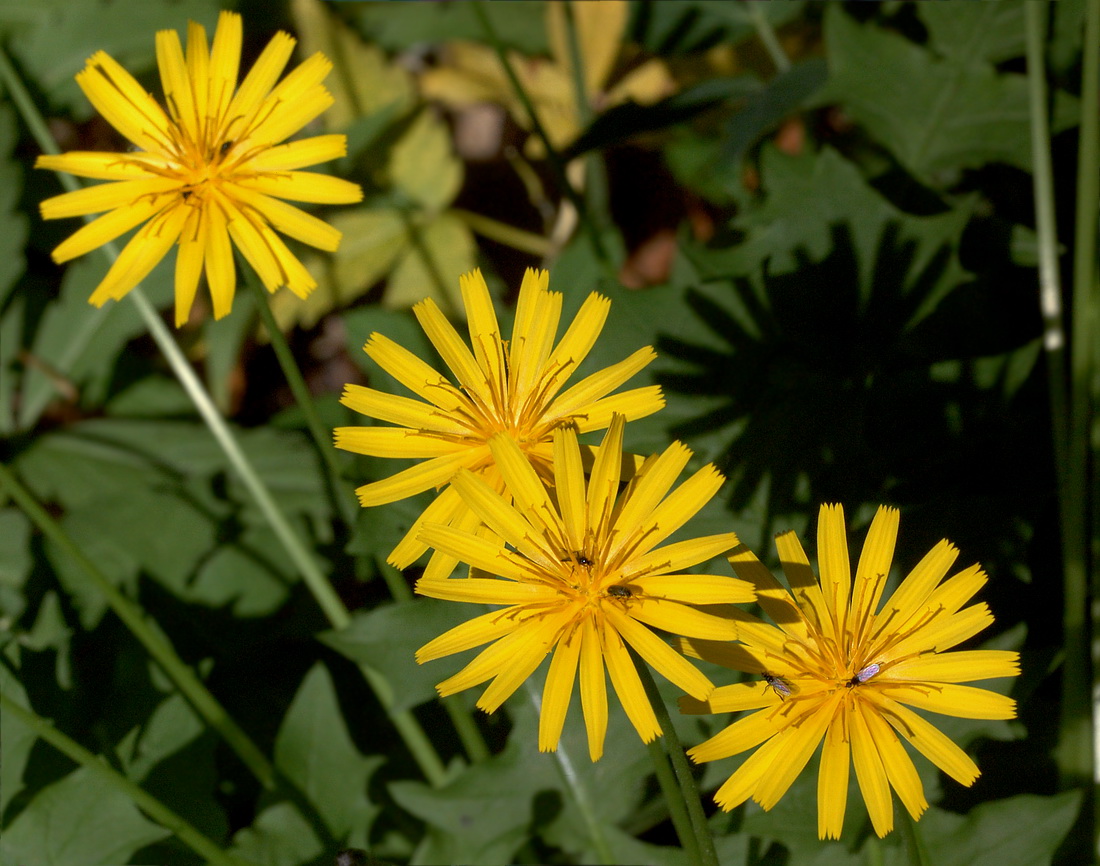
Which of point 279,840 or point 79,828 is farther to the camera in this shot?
point 279,840

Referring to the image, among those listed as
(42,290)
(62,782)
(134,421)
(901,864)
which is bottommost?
(901,864)

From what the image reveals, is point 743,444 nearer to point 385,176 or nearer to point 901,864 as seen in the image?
point 901,864

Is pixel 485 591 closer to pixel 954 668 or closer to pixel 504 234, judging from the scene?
Result: pixel 954 668

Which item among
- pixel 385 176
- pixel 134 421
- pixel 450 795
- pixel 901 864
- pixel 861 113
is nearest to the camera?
pixel 901 864

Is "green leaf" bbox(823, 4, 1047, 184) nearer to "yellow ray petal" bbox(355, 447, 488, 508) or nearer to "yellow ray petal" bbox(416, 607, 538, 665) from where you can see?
"yellow ray petal" bbox(355, 447, 488, 508)

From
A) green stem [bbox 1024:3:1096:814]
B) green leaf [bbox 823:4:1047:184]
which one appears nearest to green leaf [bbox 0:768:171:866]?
green stem [bbox 1024:3:1096:814]

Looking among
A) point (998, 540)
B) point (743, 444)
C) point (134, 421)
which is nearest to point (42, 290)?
point (134, 421)

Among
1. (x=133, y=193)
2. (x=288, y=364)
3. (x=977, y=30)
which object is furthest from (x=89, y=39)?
(x=977, y=30)
